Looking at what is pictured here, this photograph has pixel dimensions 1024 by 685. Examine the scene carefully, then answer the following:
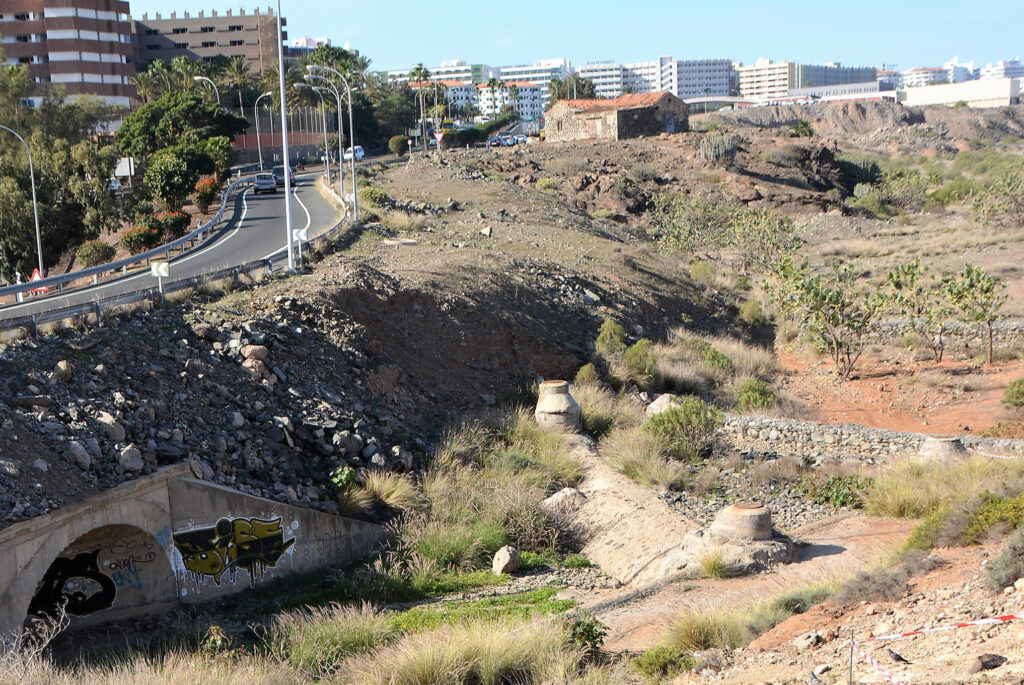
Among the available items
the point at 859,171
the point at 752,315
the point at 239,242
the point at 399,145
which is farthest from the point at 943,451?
the point at 399,145

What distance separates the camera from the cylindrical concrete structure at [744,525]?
13.3m

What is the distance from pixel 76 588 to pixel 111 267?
1402cm

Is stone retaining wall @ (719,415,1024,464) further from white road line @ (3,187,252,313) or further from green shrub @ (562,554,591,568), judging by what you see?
white road line @ (3,187,252,313)

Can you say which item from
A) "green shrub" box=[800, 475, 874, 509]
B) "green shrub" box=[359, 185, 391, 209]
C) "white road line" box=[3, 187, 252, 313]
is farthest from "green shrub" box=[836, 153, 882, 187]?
"green shrub" box=[800, 475, 874, 509]

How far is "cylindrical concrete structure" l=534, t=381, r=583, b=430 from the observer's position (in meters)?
20.0

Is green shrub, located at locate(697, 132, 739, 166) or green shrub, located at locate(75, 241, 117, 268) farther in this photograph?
green shrub, located at locate(697, 132, 739, 166)

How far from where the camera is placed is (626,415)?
2144 centimetres

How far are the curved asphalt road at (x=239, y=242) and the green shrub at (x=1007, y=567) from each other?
650 inches

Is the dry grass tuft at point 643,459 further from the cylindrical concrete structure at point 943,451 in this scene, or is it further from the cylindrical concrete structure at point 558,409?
the cylindrical concrete structure at point 943,451

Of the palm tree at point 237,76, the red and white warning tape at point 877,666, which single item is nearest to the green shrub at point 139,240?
the red and white warning tape at point 877,666

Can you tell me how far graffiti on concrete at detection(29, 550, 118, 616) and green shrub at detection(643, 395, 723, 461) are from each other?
1049cm

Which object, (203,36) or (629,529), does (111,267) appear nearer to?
(629,529)

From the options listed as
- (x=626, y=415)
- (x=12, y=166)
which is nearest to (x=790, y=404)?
(x=626, y=415)

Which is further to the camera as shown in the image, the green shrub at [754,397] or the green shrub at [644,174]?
the green shrub at [644,174]
